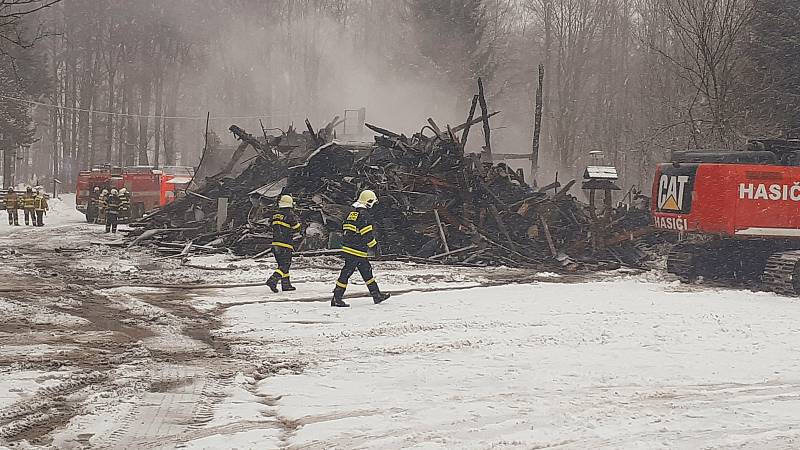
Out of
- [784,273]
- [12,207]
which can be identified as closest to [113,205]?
[12,207]

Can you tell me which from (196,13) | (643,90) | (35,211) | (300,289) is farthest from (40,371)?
(643,90)

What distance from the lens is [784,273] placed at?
14.1 m

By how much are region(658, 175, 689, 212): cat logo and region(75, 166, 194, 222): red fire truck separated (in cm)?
2127

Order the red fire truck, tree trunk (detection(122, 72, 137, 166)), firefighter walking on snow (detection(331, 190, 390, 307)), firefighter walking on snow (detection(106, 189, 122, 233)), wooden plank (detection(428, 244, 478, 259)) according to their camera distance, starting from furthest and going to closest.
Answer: tree trunk (detection(122, 72, 137, 166)), the red fire truck, firefighter walking on snow (detection(106, 189, 122, 233)), wooden plank (detection(428, 244, 478, 259)), firefighter walking on snow (detection(331, 190, 390, 307))

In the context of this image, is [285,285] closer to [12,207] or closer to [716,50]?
[716,50]

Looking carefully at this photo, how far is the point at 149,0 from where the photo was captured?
156 ft

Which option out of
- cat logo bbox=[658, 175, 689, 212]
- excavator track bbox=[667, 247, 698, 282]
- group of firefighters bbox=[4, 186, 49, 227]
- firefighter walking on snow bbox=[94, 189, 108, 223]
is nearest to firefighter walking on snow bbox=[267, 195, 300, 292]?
cat logo bbox=[658, 175, 689, 212]

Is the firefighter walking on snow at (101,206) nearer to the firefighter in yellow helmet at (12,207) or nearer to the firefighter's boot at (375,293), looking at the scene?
the firefighter in yellow helmet at (12,207)

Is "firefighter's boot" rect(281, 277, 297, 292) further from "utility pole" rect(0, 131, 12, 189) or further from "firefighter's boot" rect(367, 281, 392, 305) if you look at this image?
"utility pole" rect(0, 131, 12, 189)

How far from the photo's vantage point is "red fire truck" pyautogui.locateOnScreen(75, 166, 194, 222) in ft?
107

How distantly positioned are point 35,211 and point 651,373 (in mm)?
26896

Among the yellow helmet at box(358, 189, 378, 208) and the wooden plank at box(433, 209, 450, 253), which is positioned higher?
the yellow helmet at box(358, 189, 378, 208)

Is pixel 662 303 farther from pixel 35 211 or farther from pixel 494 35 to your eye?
pixel 494 35

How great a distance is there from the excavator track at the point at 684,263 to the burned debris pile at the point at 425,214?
2.34m
